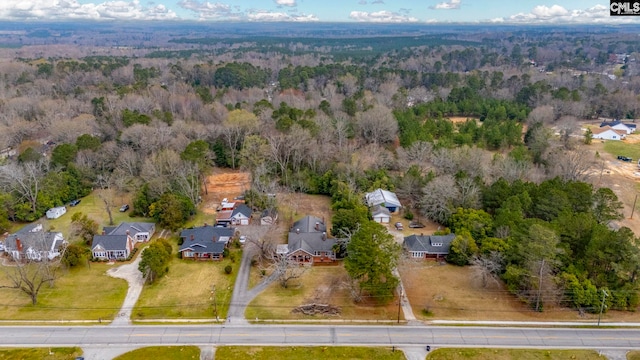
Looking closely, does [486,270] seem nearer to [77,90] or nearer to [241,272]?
[241,272]

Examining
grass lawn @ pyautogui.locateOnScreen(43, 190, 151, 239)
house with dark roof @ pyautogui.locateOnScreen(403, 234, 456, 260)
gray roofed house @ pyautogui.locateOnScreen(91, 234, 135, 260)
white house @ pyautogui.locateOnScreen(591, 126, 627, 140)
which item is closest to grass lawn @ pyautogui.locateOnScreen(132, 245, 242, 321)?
gray roofed house @ pyautogui.locateOnScreen(91, 234, 135, 260)

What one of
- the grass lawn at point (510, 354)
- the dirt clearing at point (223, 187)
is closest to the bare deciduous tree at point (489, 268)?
the grass lawn at point (510, 354)

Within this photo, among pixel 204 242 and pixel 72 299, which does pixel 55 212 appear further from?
pixel 204 242

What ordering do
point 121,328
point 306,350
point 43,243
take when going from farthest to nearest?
point 43,243, point 121,328, point 306,350

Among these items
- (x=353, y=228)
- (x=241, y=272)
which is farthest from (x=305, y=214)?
(x=241, y=272)

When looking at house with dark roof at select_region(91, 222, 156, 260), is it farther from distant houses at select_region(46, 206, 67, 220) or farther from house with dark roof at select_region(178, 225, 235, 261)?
distant houses at select_region(46, 206, 67, 220)

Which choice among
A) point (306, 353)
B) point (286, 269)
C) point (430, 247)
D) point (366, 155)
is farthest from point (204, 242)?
point (366, 155)

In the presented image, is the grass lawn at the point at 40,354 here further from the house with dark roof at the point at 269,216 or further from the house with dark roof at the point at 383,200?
the house with dark roof at the point at 383,200
